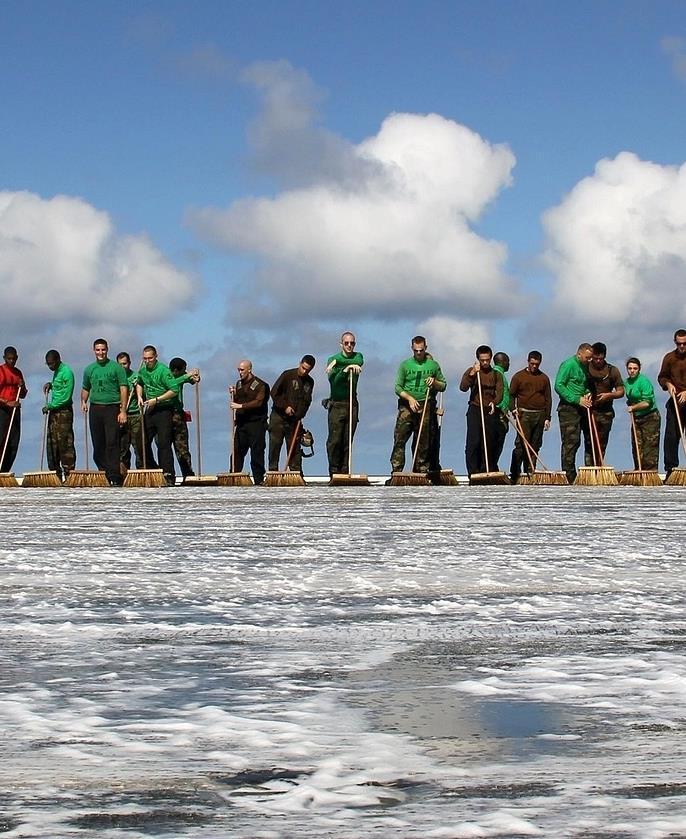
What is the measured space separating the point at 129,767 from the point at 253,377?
55.6ft

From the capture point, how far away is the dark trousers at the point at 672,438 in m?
18.3

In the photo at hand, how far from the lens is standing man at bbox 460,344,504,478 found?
1753 cm

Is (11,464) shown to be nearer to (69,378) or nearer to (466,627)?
(69,378)

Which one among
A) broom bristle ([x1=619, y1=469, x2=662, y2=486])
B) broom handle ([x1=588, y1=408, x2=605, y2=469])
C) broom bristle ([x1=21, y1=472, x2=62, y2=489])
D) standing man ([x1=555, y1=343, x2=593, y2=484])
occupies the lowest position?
broom bristle ([x1=619, y1=469, x2=662, y2=486])

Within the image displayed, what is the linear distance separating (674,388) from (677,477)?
1.29 m

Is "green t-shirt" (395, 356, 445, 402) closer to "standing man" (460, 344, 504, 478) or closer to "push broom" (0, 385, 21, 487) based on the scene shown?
"standing man" (460, 344, 504, 478)

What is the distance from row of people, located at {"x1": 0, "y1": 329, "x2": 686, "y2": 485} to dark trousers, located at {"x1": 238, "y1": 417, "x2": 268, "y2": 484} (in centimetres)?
1

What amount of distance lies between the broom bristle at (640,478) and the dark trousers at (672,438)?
72 cm

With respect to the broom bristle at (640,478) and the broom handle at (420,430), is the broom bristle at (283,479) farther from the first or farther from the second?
the broom bristle at (640,478)

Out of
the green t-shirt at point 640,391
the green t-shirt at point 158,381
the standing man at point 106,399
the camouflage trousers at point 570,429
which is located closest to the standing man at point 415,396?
the camouflage trousers at point 570,429

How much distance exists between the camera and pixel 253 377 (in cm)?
1856

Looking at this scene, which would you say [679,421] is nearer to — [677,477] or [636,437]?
[636,437]

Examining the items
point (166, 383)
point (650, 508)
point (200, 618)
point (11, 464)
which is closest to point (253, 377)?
point (166, 383)

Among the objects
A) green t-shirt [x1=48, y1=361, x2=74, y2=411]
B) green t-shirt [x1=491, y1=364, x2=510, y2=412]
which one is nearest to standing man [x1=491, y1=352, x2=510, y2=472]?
green t-shirt [x1=491, y1=364, x2=510, y2=412]
